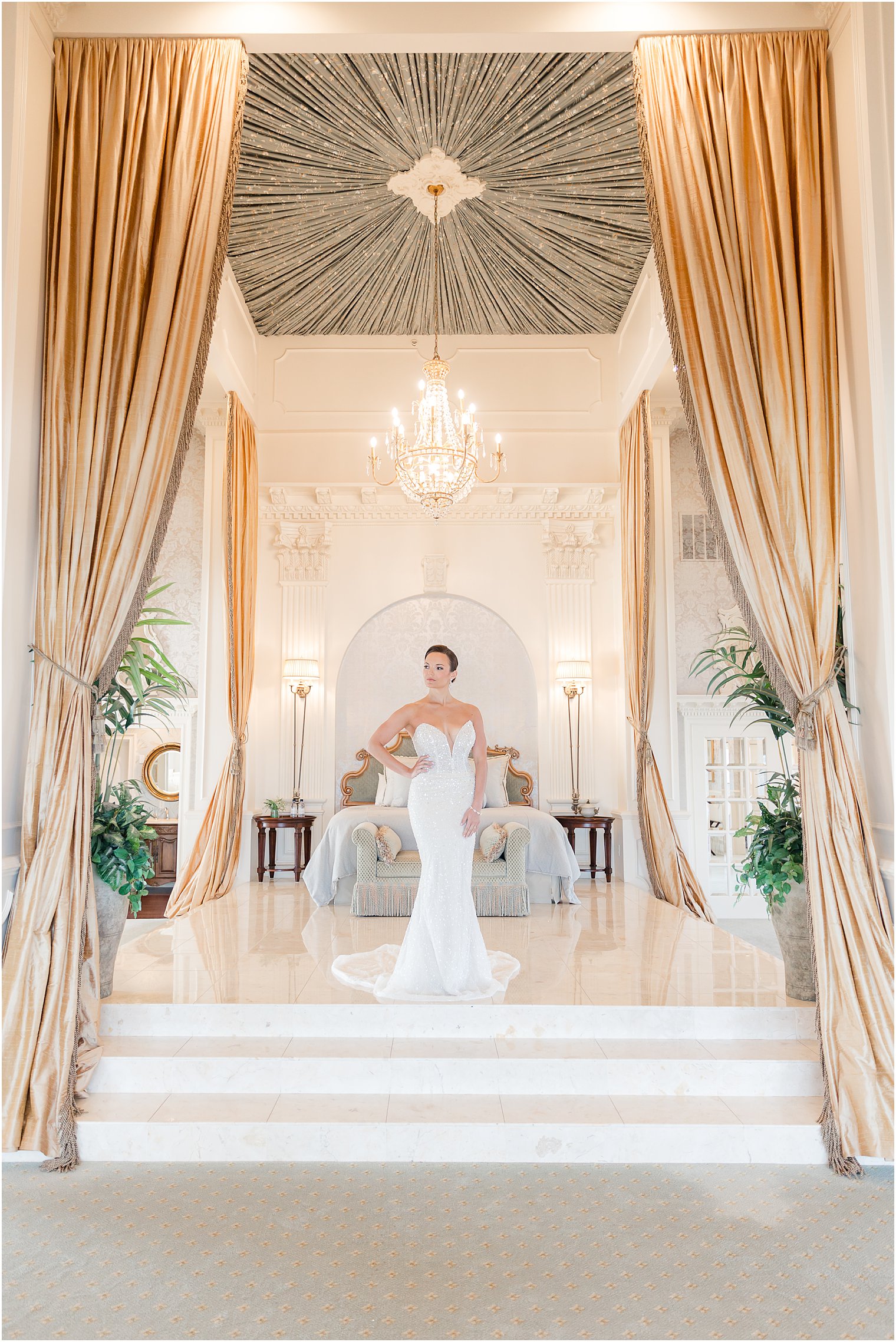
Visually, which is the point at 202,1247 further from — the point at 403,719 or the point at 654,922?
the point at 654,922

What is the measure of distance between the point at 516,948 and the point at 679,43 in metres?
4.92

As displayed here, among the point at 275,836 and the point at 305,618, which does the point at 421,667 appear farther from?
the point at 275,836

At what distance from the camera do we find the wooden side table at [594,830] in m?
8.11

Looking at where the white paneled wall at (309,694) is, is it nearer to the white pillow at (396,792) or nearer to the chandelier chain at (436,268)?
the white pillow at (396,792)

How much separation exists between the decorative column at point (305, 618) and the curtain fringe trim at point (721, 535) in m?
5.57

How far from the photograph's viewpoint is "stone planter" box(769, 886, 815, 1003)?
3.88 metres

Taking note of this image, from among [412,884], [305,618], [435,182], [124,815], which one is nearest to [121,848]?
[124,815]

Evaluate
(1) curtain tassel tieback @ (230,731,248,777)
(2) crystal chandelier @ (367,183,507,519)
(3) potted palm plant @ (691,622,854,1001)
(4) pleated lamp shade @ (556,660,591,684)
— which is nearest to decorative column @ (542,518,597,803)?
(4) pleated lamp shade @ (556,660,591,684)

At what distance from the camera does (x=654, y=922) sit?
20.0 feet

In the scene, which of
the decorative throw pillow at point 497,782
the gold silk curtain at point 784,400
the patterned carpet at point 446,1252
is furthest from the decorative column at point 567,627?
the patterned carpet at point 446,1252

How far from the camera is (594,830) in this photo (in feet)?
27.0

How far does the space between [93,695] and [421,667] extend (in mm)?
5669

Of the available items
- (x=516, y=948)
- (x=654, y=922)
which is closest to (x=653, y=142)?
(x=516, y=948)

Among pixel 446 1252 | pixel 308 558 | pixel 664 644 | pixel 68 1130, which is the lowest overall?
pixel 446 1252
